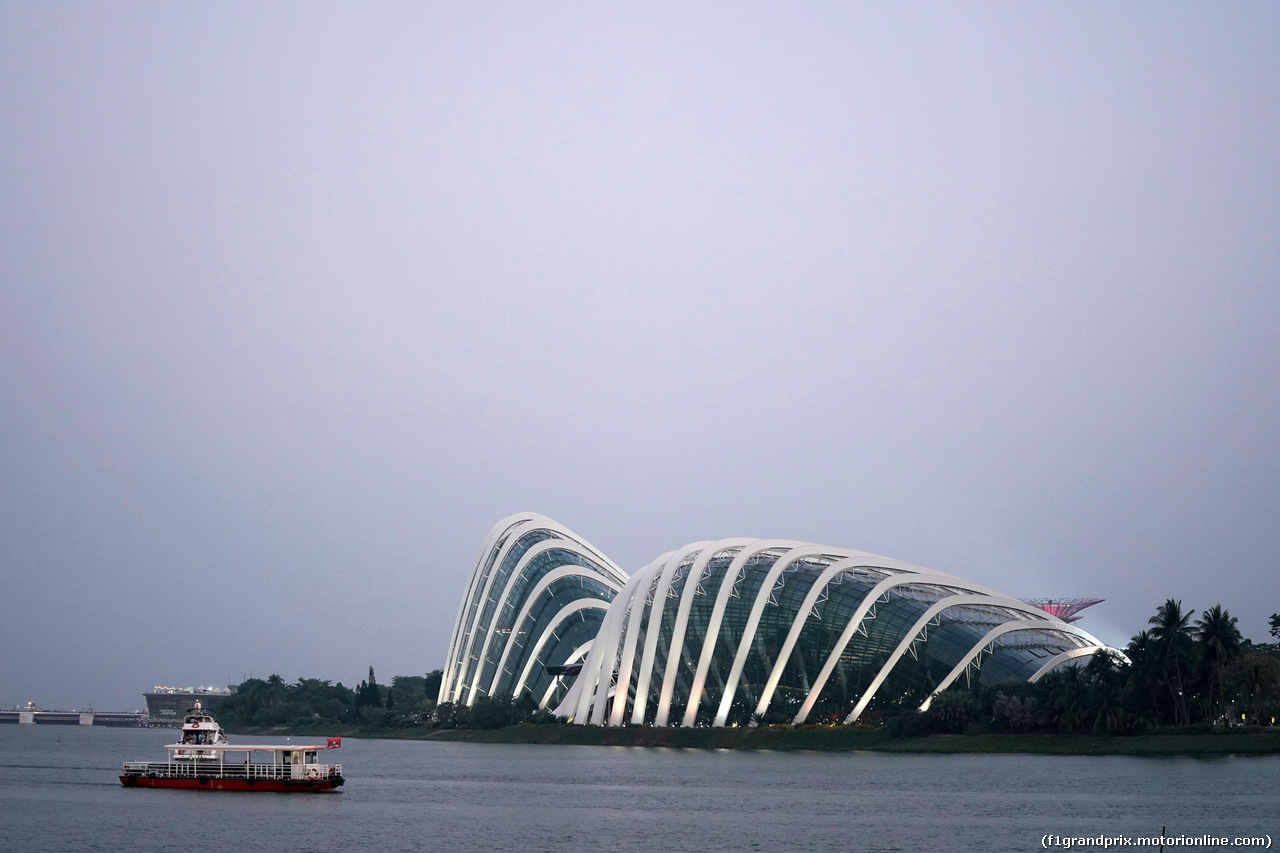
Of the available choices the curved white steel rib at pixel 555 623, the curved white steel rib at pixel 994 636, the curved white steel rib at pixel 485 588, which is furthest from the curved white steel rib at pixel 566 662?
the curved white steel rib at pixel 994 636

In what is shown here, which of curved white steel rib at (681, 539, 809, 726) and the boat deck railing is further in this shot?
curved white steel rib at (681, 539, 809, 726)

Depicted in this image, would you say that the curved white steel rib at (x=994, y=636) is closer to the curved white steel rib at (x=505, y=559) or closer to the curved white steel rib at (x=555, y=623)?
the curved white steel rib at (x=555, y=623)

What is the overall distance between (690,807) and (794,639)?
46.9 metres

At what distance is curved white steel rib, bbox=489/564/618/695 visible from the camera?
149 m

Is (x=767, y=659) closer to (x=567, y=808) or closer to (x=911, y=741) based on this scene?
(x=911, y=741)

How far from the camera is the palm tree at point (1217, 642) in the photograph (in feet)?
279

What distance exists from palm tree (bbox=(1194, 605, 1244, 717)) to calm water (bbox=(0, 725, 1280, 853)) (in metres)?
10.1

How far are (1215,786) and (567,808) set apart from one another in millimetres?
28282

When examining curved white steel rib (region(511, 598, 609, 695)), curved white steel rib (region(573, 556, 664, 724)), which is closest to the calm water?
curved white steel rib (region(573, 556, 664, 724))

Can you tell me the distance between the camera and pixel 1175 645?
86188 mm

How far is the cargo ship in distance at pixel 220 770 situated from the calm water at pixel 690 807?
2005 millimetres

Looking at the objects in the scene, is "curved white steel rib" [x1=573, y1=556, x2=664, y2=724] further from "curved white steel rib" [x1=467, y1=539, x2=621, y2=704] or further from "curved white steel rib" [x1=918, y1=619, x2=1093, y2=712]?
"curved white steel rib" [x1=467, y1=539, x2=621, y2=704]

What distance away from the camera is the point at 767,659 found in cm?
11438

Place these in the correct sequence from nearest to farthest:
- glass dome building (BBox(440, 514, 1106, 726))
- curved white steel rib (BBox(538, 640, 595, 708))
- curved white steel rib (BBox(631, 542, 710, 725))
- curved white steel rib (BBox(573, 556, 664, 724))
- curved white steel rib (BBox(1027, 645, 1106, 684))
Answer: curved white steel rib (BBox(1027, 645, 1106, 684)), glass dome building (BBox(440, 514, 1106, 726)), curved white steel rib (BBox(631, 542, 710, 725)), curved white steel rib (BBox(573, 556, 664, 724)), curved white steel rib (BBox(538, 640, 595, 708))
